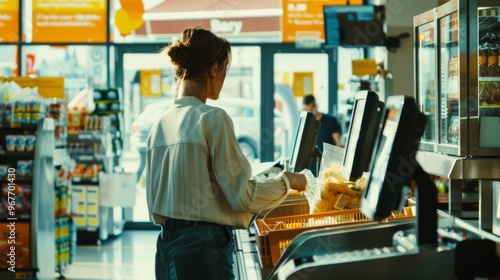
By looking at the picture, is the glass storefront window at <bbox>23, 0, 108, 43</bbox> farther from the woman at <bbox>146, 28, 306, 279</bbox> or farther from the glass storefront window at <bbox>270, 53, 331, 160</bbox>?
the woman at <bbox>146, 28, 306, 279</bbox>

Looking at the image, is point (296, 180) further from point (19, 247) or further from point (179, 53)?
point (19, 247)

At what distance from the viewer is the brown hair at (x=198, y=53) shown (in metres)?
2.54

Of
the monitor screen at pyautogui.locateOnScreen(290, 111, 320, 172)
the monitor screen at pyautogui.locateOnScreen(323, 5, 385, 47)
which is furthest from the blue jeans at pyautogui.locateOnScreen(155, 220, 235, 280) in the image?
the monitor screen at pyautogui.locateOnScreen(323, 5, 385, 47)

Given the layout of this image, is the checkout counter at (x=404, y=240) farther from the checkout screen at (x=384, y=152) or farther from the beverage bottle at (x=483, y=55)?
the beverage bottle at (x=483, y=55)

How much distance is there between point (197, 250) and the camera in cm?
238

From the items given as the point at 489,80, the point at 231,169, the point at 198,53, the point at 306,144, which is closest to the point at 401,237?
the point at 231,169

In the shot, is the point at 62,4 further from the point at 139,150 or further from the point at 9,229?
the point at 9,229

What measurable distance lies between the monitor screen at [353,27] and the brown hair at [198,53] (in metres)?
5.20

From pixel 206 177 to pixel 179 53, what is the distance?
46cm

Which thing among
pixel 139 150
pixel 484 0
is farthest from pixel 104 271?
pixel 484 0

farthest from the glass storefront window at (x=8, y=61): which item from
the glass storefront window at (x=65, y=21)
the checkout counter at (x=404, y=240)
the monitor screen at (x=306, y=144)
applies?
the checkout counter at (x=404, y=240)

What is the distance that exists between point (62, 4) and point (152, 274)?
14.5ft

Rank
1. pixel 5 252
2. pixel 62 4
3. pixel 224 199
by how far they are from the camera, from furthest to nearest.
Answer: pixel 62 4 < pixel 5 252 < pixel 224 199

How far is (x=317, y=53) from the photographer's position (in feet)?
32.3
